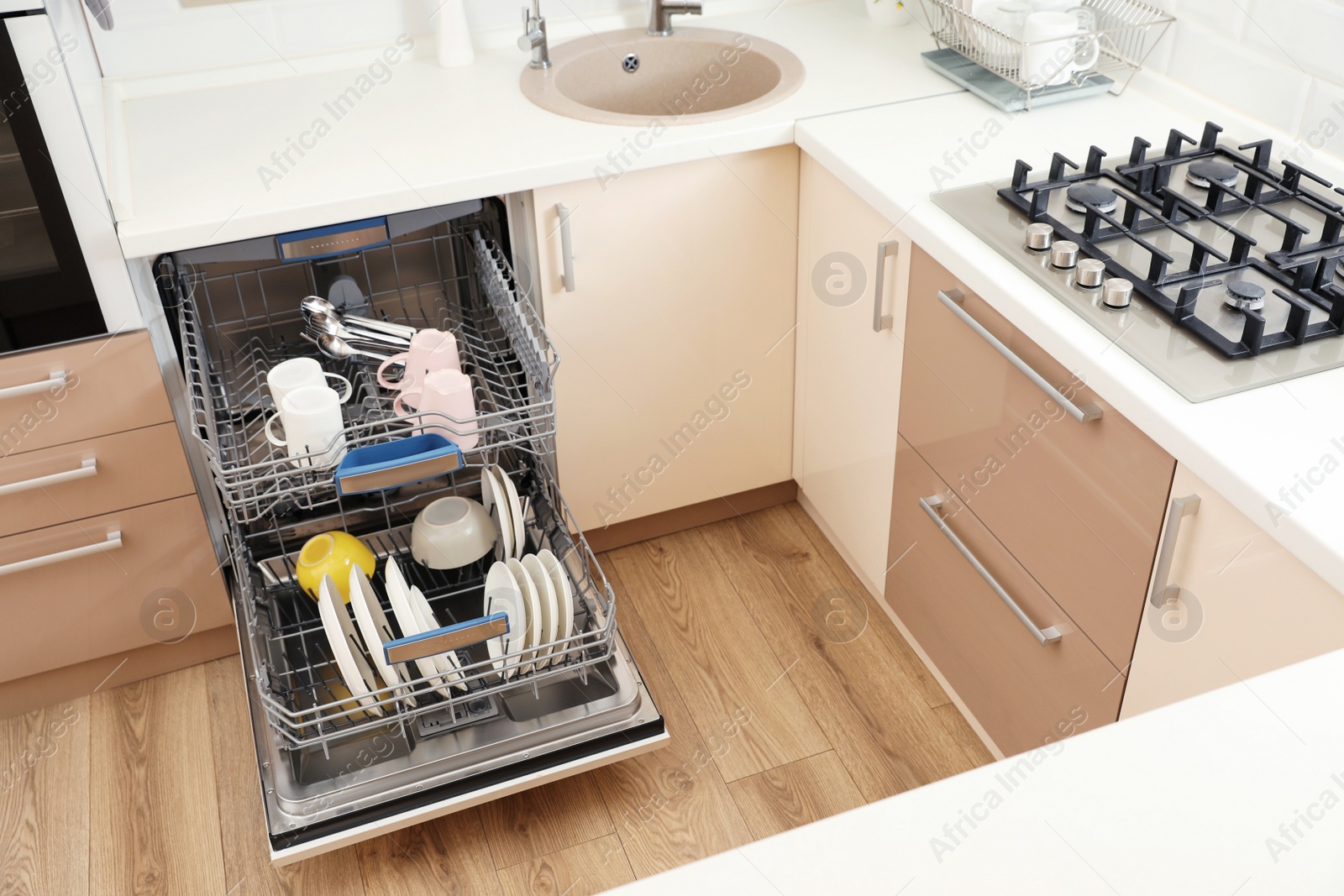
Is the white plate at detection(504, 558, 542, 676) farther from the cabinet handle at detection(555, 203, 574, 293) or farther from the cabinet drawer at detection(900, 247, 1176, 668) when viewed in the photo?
the cabinet drawer at detection(900, 247, 1176, 668)

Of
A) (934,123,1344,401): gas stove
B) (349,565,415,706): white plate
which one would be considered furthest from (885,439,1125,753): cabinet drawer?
(349,565,415,706): white plate

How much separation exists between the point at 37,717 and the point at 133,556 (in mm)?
393

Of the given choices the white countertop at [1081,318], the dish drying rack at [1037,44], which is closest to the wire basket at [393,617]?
the white countertop at [1081,318]

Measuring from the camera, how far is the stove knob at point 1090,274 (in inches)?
53.3

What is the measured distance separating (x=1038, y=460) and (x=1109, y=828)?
83 centimetres

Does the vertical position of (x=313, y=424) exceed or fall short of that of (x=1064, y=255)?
it falls short

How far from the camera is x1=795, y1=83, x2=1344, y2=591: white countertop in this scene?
3.53 feet

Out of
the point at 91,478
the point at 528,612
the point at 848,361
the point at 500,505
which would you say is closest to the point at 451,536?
the point at 500,505

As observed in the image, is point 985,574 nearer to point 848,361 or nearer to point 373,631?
point 848,361

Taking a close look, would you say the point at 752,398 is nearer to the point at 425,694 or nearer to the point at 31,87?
the point at 425,694

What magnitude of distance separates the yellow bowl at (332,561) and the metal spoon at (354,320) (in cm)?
34

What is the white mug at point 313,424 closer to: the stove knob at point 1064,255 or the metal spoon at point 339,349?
the metal spoon at point 339,349

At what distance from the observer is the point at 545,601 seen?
1646 mm

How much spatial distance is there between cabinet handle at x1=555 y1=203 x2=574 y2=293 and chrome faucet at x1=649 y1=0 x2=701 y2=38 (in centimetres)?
59
